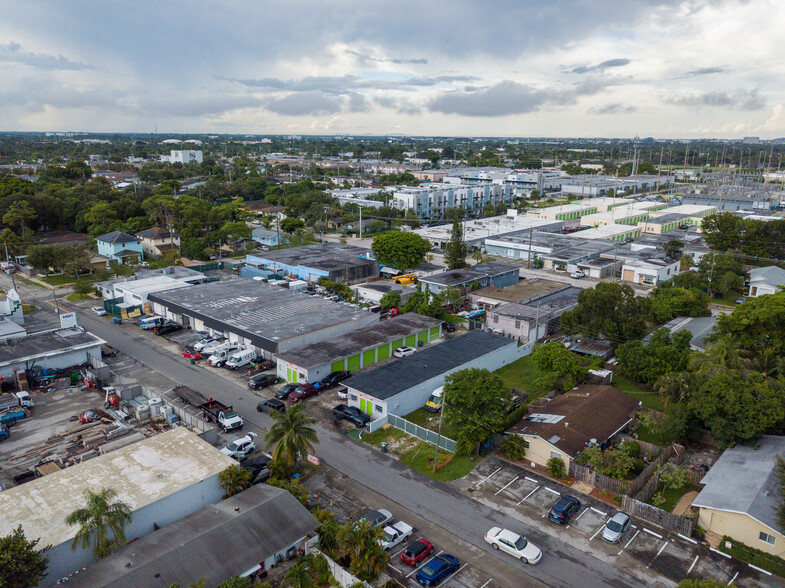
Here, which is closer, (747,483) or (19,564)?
(19,564)

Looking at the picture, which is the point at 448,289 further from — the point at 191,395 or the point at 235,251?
the point at 235,251

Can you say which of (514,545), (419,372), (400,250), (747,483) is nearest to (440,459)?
(514,545)

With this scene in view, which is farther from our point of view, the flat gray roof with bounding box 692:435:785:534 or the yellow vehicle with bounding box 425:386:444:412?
the yellow vehicle with bounding box 425:386:444:412

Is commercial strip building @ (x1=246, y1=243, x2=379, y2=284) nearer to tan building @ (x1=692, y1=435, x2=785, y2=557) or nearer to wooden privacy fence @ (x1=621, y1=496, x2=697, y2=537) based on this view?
wooden privacy fence @ (x1=621, y1=496, x2=697, y2=537)

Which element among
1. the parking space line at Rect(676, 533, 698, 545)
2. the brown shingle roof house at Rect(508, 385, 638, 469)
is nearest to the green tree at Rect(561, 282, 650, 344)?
the brown shingle roof house at Rect(508, 385, 638, 469)

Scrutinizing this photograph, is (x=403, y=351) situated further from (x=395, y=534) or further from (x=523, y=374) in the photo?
(x=395, y=534)

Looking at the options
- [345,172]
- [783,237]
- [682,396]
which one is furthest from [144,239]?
[345,172]

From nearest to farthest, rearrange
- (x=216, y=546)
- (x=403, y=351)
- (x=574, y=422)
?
(x=216, y=546) → (x=574, y=422) → (x=403, y=351)
